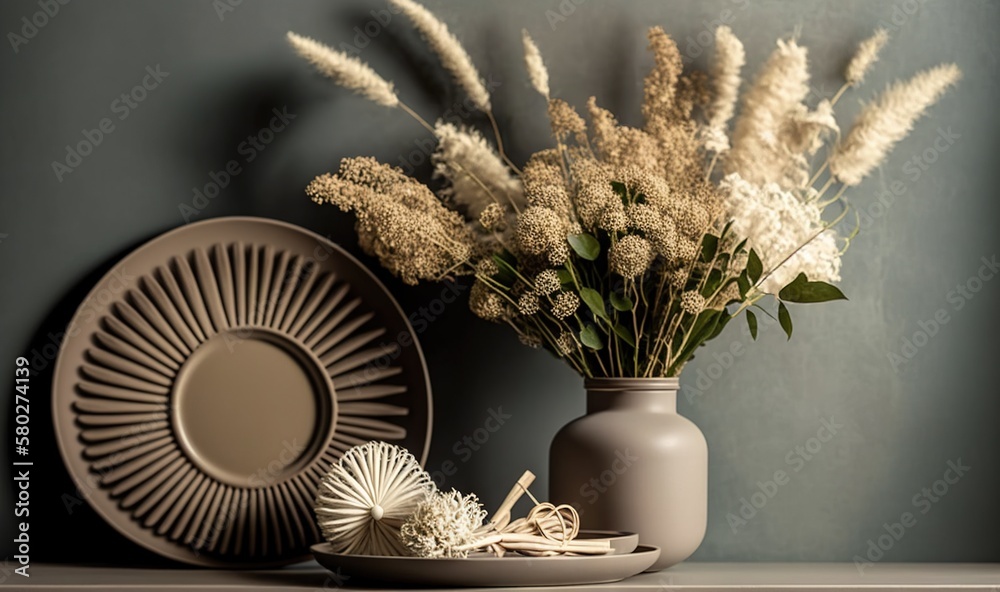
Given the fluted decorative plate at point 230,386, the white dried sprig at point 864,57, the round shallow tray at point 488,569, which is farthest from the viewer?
the white dried sprig at point 864,57

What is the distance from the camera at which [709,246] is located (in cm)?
129

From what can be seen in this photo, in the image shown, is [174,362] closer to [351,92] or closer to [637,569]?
[351,92]

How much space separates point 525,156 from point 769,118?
37cm

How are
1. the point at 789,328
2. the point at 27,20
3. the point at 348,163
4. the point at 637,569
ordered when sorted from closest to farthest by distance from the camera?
1. the point at 637,569
2. the point at 789,328
3. the point at 348,163
4. the point at 27,20

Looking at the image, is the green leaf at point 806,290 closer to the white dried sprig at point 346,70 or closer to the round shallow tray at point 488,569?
the round shallow tray at point 488,569

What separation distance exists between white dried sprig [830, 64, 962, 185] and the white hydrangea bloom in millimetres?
142

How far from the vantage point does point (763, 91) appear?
145 cm

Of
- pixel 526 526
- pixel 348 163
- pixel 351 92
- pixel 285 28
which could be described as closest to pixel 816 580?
pixel 526 526

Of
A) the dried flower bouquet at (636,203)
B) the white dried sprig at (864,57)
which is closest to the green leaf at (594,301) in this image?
the dried flower bouquet at (636,203)

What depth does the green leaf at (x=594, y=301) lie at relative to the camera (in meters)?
1.29

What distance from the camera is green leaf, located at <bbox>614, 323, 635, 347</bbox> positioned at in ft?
4.35

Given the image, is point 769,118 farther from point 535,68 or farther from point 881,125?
point 535,68

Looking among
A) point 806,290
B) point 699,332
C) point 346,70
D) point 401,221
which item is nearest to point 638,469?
point 699,332

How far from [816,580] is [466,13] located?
0.97m
